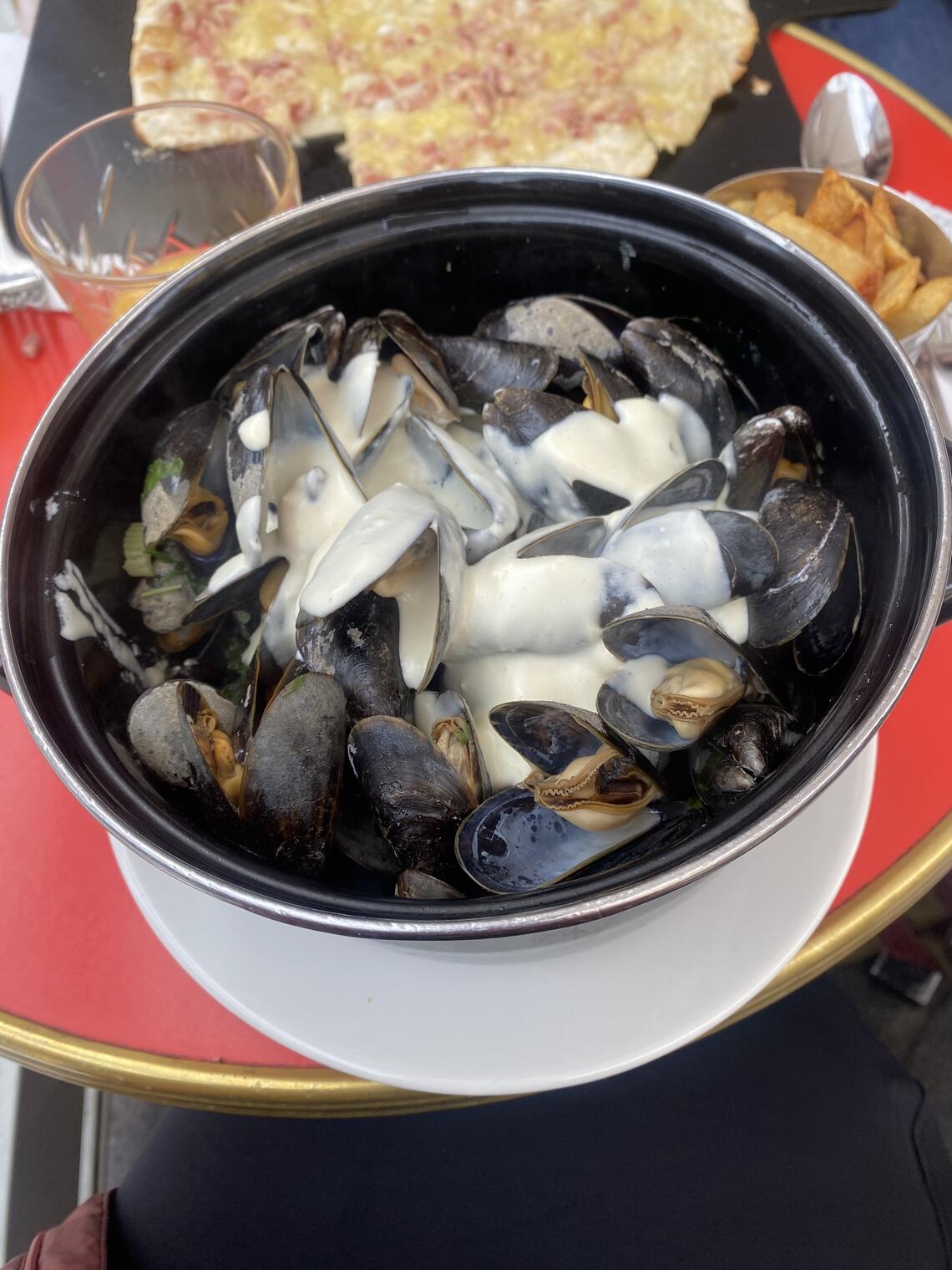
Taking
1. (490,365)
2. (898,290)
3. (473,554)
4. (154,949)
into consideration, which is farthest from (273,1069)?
(898,290)

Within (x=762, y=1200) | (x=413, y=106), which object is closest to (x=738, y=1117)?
(x=762, y=1200)

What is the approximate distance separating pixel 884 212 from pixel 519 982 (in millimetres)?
1383

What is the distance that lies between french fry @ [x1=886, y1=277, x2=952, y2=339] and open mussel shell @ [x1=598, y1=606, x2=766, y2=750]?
0.79 meters

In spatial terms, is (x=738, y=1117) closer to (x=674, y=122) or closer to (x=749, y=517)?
(x=749, y=517)

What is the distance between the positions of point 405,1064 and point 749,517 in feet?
2.28

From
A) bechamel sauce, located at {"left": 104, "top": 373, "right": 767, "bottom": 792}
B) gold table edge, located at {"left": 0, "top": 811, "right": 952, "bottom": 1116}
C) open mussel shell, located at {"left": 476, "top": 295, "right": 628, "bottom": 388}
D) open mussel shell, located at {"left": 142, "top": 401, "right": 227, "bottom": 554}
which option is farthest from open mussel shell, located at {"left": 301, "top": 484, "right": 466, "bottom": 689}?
gold table edge, located at {"left": 0, "top": 811, "right": 952, "bottom": 1116}

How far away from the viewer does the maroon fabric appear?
3.74 ft

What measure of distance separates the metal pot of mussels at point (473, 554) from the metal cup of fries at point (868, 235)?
451mm

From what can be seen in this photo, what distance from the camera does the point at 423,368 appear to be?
39.9 inches

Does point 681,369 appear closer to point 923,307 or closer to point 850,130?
point 923,307

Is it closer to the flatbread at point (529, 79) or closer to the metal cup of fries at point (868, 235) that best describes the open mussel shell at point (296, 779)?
the metal cup of fries at point (868, 235)

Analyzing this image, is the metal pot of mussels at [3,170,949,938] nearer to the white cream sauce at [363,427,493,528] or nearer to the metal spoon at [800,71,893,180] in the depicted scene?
the white cream sauce at [363,427,493,528]

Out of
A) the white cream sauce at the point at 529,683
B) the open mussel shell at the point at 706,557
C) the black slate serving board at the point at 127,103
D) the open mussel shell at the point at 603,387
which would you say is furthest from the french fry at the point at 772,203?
the white cream sauce at the point at 529,683

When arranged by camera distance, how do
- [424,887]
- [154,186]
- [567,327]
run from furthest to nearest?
[154,186] < [567,327] < [424,887]
